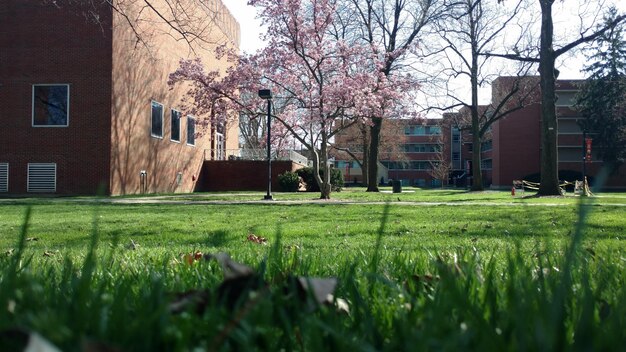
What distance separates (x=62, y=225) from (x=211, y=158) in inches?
1206

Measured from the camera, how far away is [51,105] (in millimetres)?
24328

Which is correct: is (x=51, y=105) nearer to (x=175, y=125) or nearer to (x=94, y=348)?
(x=175, y=125)

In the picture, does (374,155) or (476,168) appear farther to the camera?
(476,168)

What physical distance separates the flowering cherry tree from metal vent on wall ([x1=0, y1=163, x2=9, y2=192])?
8.86 m

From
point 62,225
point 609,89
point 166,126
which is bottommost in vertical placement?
point 62,225

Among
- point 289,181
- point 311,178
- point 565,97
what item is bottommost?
point 289,181

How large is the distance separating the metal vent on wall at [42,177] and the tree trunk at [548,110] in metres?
21.1

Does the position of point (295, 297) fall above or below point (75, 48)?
below

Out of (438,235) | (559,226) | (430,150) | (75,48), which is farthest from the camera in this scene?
(430,150)

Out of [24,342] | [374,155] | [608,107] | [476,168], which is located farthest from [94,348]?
[608,107]

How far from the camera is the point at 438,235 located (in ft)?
23.3

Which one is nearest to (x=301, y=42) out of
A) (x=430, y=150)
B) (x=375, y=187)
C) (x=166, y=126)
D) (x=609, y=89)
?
(x=166, y=126)

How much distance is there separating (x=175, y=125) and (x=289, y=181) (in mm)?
7481

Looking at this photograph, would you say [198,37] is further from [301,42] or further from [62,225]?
[301,42]
